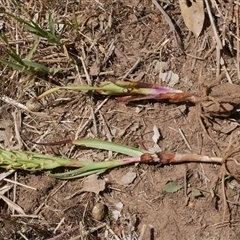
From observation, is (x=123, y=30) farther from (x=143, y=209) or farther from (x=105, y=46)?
(x=143, y=209)

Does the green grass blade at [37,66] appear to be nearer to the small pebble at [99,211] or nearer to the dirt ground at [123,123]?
the dirt ground at [123,123]

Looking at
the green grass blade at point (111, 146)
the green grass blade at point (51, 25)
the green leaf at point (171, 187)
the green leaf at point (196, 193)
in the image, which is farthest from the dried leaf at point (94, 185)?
the green grass blade at point (51, 25)

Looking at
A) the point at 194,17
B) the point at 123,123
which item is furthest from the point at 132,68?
the point at 194,17

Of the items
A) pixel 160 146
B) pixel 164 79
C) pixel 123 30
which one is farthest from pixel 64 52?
pixel 160 146

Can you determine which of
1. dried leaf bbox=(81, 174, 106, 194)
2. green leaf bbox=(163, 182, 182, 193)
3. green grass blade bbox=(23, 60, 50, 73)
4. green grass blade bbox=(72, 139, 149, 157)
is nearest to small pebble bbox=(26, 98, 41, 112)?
green grass blade bbox=(23, 60, 50, 73)

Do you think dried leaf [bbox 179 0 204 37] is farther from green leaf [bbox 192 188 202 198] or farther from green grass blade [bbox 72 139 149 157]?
green leaf [bbox 192 188 202 198]

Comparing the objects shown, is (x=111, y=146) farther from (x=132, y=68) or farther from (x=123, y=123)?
(x=132, y=68)
